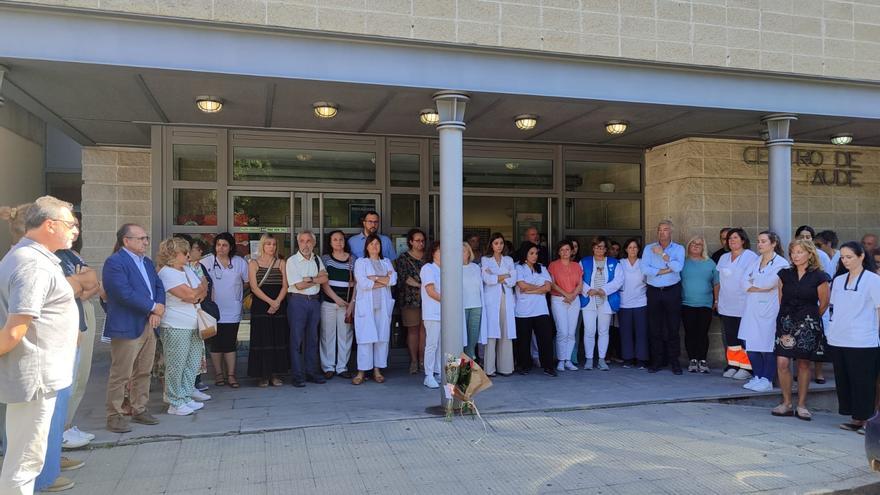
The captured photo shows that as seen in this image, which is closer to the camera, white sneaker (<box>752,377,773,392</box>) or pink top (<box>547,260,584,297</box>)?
white sneaker (<box>752,377,773,392</box>)

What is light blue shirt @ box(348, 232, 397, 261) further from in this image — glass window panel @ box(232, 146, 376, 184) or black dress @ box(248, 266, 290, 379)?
black dress @ box(248, 266, 290, 379)

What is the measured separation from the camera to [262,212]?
8.06 meters

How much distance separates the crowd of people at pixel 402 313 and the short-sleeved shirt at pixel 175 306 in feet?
0.04

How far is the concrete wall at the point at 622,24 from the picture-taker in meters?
5.30

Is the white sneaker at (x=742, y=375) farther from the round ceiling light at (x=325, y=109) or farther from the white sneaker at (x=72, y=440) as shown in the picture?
the white sneaker at (x=72, y=440)

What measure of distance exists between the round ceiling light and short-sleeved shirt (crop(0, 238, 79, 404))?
3553 mm

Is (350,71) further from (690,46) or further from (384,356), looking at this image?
(690,46)

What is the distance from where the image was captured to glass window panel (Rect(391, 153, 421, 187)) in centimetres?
846

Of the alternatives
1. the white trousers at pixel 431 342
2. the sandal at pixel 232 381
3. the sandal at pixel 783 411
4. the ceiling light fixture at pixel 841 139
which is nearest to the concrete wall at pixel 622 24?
the ceiling light fixture at pixel 841 139

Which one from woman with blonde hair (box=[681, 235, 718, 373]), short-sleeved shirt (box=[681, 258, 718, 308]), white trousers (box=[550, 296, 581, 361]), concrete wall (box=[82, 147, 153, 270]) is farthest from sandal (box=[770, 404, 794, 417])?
concrete wall (box=[82, 147, 153, 270])

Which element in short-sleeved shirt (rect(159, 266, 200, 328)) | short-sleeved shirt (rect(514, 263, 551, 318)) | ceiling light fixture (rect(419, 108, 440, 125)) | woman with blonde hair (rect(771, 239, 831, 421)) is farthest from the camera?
short-sleeved shirt (rect(514, 263, 551, 318))

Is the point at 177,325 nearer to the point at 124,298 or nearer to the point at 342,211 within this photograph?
the point at 124,298

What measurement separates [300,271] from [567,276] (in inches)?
132

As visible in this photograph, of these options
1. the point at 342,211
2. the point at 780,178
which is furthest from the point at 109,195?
the point at 780,178
